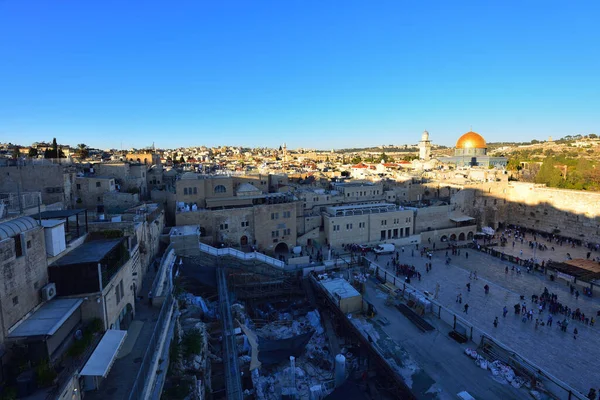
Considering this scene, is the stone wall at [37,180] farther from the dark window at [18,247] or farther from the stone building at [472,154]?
the stone building at [472,154]

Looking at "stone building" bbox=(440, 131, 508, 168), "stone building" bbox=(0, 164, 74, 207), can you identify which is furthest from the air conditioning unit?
"stone building" bbox=(440, 131, 508, 168)

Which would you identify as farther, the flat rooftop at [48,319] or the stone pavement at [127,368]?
the stone pavement at [127,368]

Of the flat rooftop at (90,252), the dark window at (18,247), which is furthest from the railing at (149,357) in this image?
the dark window at (18,247)

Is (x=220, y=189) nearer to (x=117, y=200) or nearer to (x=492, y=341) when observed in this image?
(x=117, y=200)

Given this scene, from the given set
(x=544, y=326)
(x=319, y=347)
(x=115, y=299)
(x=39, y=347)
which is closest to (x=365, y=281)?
(x=319, y=347)

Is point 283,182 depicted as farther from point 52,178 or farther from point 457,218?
point 52,178

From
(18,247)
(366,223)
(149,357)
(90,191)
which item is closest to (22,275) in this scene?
(18,247)

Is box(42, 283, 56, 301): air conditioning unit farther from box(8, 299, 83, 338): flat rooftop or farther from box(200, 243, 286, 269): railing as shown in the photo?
box(200, 243, 286, 269): railing
